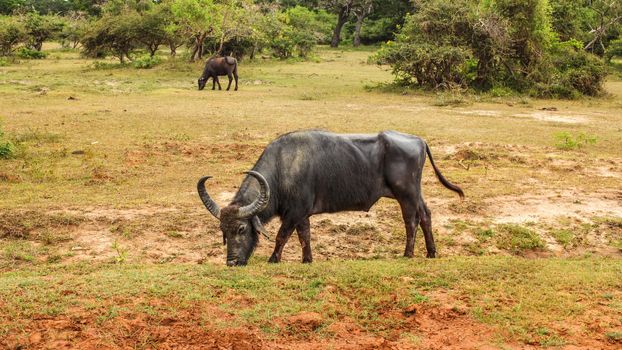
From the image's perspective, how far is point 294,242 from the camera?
28.1 ft

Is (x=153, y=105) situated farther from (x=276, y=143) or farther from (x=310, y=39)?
(x=310, y=39)

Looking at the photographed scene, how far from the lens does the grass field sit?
524cm

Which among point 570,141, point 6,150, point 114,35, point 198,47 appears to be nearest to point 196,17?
point 198,47

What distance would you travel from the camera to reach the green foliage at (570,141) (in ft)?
46.9

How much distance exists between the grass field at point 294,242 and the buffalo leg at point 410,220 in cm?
33

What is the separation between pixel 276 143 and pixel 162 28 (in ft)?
86.7

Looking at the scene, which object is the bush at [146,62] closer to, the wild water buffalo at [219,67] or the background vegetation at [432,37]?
the background vegetation at [432,37]

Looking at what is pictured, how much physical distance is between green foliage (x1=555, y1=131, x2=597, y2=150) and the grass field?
40mm

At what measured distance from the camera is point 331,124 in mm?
17031

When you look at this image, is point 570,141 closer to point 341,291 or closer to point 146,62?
point 341,291

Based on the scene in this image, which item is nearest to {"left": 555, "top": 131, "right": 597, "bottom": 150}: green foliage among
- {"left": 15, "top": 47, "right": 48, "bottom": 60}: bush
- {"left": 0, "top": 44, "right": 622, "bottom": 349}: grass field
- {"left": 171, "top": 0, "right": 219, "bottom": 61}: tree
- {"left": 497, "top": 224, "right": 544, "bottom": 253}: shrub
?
{"left": 0, "top": 44, "right": 622, "bottom": 349}: grass field

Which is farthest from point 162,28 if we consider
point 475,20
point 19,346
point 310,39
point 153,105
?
point 19,346

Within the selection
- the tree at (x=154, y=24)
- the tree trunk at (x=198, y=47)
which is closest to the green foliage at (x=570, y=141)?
the tree trunk at (x=198, y=47)

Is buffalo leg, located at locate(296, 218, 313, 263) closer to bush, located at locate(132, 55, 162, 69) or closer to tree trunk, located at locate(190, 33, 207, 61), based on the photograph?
Result: tree trunk, located at locate(190, 33, 207, 61)
